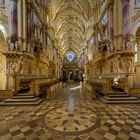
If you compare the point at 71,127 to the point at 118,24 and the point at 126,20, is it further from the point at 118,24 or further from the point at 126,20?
the point at 118,24

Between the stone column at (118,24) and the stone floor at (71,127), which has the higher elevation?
the stone column at (118,24)

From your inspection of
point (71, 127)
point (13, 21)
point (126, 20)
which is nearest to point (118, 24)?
point (126, 20)

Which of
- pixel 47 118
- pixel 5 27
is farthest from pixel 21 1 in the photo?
pixel 47 118

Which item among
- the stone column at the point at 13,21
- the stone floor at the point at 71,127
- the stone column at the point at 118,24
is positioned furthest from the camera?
the stone column at the point at 118,24

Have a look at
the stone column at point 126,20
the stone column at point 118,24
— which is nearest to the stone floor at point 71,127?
the stone column at point 118,24

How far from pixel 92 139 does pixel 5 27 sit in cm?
1179

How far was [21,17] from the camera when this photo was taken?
11750 millimetres

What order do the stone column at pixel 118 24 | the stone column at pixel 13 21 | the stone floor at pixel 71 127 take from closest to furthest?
the stone floor at pixel 71 127 → the stone column at pixel 13 21 → the stone column at pixel 118 24

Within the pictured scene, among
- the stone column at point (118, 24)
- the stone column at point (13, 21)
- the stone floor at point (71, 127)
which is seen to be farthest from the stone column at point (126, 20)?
the stone column at point (13, 21)

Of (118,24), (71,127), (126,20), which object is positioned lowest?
(71,127)

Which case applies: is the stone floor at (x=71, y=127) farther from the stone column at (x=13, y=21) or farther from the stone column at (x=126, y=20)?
the stone column at (x=126, y=20)

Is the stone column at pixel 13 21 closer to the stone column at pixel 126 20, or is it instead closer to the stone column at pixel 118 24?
the stone column at pixel 118 24

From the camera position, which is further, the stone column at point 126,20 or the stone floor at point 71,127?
the stone column at point 126,20

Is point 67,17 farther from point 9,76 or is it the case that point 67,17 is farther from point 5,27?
point 9,76
